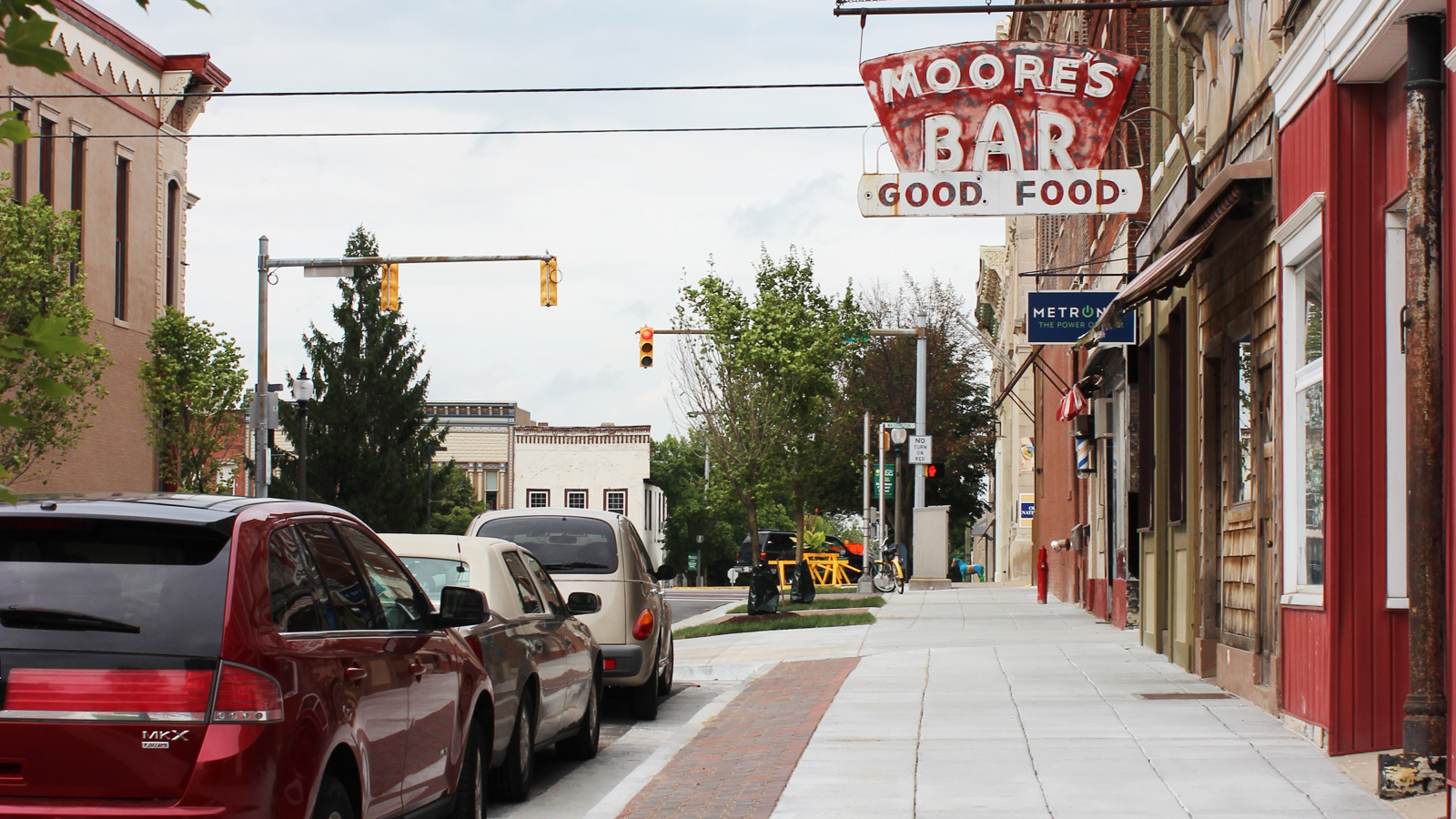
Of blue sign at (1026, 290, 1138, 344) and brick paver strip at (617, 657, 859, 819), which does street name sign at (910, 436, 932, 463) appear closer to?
blue sign at (1026, 290, 1138, 344)

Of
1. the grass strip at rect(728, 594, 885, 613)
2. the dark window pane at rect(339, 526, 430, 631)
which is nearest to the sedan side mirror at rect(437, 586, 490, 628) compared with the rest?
the dark window pane at rect(339, 526, 430, 631)

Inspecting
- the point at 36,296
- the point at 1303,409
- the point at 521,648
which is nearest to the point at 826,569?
the point at 36,296

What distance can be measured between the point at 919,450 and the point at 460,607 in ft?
102

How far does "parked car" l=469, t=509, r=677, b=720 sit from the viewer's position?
1245 centimetres

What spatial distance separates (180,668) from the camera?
4.68 metres

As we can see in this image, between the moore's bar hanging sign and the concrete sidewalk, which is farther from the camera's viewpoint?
the moore's bar hanging sign

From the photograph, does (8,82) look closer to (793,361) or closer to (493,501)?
(793,361)

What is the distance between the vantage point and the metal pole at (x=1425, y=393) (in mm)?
7605

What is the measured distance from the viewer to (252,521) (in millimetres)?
5266

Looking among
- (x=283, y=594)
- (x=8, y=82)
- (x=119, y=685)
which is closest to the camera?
(x=119, y=685)

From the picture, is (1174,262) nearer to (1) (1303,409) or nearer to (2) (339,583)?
(1) (1303,409)

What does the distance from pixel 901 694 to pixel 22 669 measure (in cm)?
916

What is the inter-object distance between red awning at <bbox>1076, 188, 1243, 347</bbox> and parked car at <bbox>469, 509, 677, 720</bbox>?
14.8 ft

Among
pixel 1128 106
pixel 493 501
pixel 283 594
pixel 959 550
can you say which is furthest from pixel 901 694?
pixel 959 550
